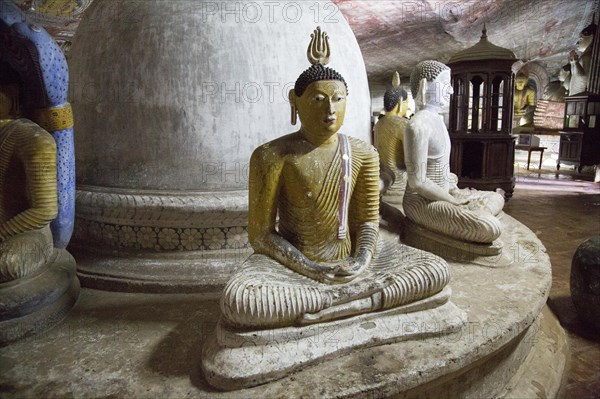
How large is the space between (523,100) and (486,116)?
12.1 metres

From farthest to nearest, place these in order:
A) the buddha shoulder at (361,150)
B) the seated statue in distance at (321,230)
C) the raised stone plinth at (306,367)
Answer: the buddha shoulder at (361,150) → the seated statue in distance at (321,230) → the raised stone plinth at (306,367)

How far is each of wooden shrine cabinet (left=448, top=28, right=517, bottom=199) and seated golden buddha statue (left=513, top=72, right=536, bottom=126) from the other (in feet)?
37.3

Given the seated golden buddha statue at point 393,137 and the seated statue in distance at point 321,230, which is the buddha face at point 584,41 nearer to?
the seated golden buddha statue at point 393,137

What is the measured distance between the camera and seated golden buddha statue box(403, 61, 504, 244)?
3.09m

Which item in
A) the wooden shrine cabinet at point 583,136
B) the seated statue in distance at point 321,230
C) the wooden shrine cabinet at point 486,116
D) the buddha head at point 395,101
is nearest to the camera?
the seated statue in distance at point 321,230

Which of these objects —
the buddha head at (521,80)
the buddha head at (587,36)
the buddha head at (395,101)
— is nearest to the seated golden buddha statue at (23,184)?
the buddha head at (395,101)

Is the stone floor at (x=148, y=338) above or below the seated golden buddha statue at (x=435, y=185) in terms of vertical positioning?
below

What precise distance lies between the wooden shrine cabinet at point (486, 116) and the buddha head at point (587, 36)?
23.5ft

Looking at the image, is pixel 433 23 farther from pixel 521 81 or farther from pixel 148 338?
pixel 148 338

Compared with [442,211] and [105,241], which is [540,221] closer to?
[442,211]

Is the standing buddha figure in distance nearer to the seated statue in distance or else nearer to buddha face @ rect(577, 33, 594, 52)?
buddha face @ rect(577, 33, 594, 52)

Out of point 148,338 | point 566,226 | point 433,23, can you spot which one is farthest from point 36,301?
point 433,23

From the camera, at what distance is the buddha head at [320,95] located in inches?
80.7

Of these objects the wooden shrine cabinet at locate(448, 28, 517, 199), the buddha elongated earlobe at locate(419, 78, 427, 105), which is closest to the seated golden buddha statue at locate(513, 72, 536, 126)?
the wooden shrine cabinet at locate(448, 28, 517, 199)
